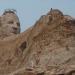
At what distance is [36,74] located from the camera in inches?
837

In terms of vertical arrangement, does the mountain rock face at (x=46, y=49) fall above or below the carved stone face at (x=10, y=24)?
below

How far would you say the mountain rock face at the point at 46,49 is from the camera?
2181cm

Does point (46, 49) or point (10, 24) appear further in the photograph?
point (10, 24)

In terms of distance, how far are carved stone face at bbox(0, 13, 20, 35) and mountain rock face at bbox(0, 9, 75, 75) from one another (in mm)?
8199

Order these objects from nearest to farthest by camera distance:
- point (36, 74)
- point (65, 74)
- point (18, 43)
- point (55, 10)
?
1. point (65, 74)
2. point (36, 74)
3. point (55, 10)
4. point (18, 43)

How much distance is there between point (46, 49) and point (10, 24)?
1551 centimetres

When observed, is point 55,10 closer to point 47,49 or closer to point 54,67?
point 47,49

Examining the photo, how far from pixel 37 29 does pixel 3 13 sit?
635 inches

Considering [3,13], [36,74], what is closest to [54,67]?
[36,74]

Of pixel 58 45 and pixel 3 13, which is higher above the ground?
pixel 3 13

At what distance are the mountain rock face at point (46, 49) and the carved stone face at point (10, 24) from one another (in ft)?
26.9

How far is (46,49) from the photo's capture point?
79.6 feet

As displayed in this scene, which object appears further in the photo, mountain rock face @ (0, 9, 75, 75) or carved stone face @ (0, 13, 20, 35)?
carved stone face @ (0, 13, 20, 35)

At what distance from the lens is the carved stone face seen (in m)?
38.4
